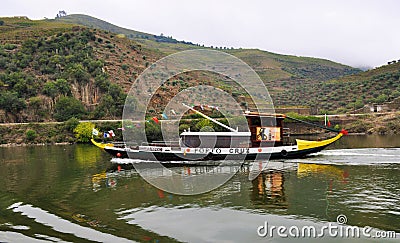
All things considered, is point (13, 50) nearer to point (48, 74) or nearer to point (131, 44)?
point (48, 74)

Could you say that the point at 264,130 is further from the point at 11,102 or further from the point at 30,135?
the point at 11,102

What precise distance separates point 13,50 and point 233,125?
196 feet

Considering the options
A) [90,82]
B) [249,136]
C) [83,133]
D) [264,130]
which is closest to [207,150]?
[249,136]

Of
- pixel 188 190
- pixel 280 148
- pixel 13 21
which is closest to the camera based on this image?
pixel 188 190

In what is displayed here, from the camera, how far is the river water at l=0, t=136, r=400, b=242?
1558 centimetres

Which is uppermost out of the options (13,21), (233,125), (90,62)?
(13,21)

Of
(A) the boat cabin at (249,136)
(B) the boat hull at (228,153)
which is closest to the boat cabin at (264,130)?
(A) the boat cabin at (249,136)

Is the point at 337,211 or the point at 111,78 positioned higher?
the point at 111,78

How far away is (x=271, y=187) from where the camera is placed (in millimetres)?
23312

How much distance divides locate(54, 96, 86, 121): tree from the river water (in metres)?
45.2

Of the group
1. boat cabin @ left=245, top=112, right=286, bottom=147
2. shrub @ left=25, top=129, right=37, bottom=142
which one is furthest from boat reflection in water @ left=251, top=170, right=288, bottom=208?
shrub @ left=25, top=129, right=37, bottom=142

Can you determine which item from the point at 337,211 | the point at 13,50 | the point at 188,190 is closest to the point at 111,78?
the point at 13,50

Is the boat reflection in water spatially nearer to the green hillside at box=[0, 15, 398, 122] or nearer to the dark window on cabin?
the dark window on cabin

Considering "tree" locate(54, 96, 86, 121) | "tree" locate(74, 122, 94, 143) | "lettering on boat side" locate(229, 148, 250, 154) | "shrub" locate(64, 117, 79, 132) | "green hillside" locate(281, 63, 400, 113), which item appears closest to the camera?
"lettering on boat side" locate(229, 148, 250, 154)
